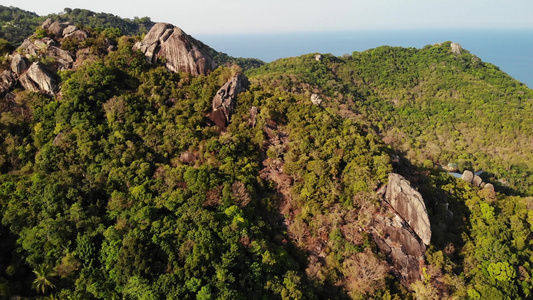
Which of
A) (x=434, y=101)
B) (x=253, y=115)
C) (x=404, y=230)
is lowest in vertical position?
(x=434, y=101)

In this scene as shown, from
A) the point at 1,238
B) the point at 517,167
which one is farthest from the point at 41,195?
the point at 517,167

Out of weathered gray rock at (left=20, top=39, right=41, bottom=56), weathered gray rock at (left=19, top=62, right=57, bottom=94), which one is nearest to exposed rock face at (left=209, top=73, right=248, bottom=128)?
weathered gray rock at (left=19, top=62, right=57, bottom=94)

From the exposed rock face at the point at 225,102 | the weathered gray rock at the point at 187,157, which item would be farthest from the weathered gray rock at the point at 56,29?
the weathered gray rock at the point at 187,157

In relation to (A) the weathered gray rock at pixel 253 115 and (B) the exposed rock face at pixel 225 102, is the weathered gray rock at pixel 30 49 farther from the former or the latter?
(A) the weathered gray rock at pixel 253 115

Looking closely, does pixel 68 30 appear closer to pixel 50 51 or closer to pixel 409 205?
pixel 50 51

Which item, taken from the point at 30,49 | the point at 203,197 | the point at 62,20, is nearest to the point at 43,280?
the point at 203,197

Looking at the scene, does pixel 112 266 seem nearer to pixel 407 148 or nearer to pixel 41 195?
pixel 41 195
